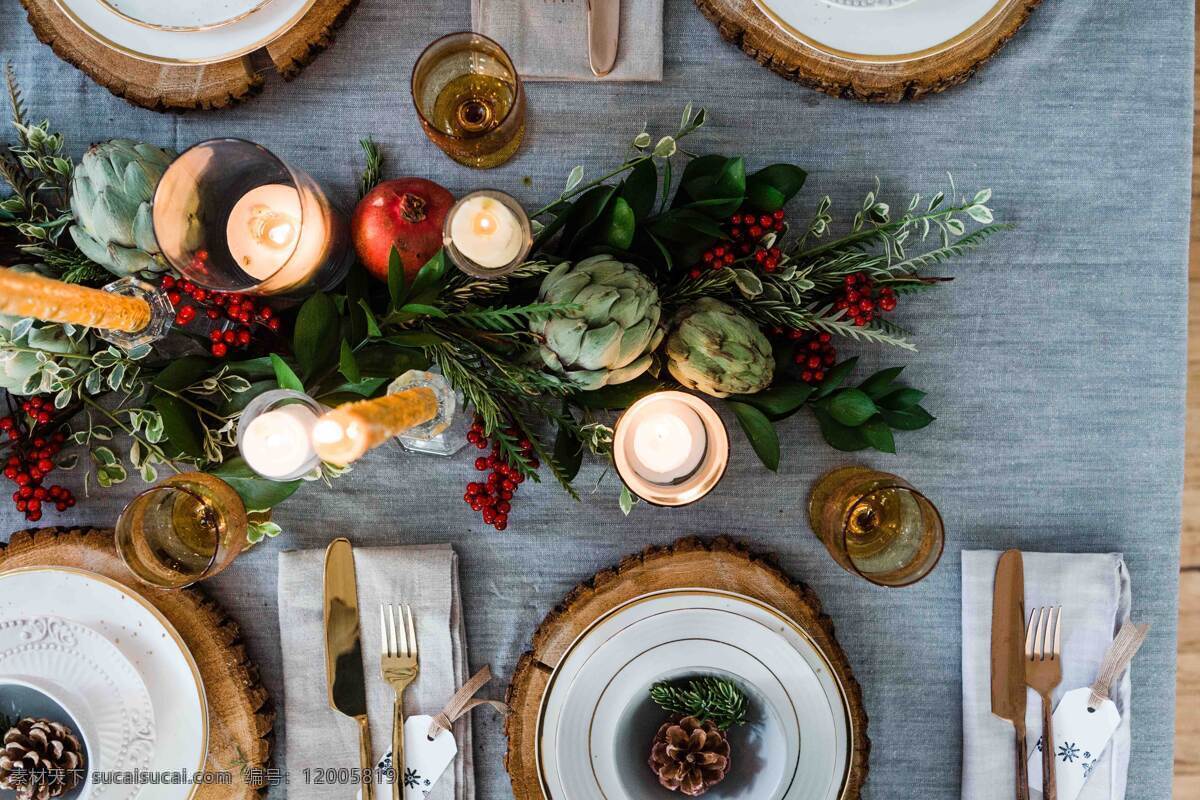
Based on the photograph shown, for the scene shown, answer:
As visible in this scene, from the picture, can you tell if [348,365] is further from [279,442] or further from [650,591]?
[650,591]

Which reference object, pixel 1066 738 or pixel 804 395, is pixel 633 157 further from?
pixel 1066 738

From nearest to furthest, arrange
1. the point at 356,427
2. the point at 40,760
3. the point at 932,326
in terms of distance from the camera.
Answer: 1. the point at 356,427
2. the point at 40,760
3. the point at 932,326

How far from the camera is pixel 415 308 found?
0.71 metres

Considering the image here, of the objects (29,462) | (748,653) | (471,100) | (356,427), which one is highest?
(471,100)

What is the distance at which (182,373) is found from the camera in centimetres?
79

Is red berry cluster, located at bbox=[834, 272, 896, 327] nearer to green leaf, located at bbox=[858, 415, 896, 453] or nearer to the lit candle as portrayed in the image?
green leaf, located at bbox=[858, 415, 896, 453]

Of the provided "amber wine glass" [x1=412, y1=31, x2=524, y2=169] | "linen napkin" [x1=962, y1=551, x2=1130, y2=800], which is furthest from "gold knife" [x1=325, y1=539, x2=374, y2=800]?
"linen napkin" [x1=962, y1=551, x2=1130, y2=800]

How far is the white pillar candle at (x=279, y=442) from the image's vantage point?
61 centimetres

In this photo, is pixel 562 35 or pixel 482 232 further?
pixel 562 35

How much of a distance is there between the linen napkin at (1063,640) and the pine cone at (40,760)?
1.03 m

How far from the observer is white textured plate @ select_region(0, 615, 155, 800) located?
2.82ft

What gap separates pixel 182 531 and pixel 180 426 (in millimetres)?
127

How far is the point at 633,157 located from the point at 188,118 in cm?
55

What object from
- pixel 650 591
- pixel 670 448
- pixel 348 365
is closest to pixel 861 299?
pixel 670 448
